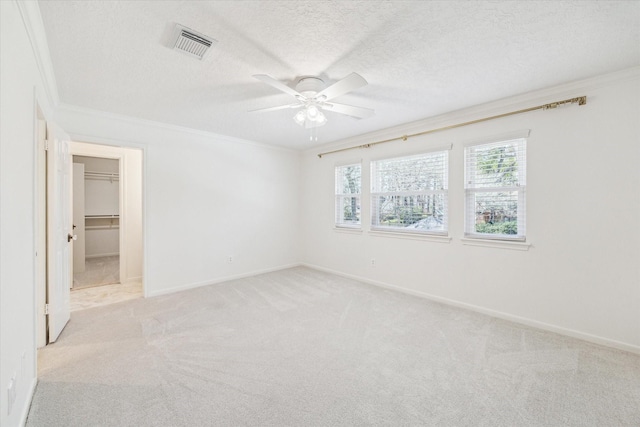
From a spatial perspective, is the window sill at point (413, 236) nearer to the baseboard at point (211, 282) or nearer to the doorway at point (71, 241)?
the baseboard at point (211, 282)

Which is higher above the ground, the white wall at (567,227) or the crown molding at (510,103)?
the crown molding at (510,103)

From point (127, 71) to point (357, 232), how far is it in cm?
370

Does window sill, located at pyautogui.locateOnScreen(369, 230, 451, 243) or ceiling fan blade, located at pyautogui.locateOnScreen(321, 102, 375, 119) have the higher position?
ceiling fan blade, located at pyautogui.locateOnScreen(321, 102, 375, 119)

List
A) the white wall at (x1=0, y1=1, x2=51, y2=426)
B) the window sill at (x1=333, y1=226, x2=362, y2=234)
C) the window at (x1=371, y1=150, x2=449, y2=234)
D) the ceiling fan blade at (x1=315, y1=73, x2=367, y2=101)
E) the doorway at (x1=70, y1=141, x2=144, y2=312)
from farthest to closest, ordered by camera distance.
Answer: the window sill at (x1=333, y1=226, x2=362, y2=234)
the doorway at (x1=70, y1=141, x2=144, y2=312)
the window at (x1=371, y1=150, x2=449, y2=234)
the ceiling fan blade at (x1=315, y1=73, x2=367, y2=101)
the white wall at (x1=0, y1=1, x2=51, y2=426)

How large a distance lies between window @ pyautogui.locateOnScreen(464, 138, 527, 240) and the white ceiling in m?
0.63

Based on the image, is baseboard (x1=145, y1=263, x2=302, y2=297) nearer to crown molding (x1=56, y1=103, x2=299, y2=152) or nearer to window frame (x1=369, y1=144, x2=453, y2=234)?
window frame (x1=369, y1=144, x2=453, y2=234)

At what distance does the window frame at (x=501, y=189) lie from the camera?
9.93ft

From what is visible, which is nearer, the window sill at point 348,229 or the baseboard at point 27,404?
the baseboard at point 27,404

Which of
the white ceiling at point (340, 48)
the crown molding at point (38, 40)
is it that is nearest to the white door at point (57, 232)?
the crown molding at point (38, 40)

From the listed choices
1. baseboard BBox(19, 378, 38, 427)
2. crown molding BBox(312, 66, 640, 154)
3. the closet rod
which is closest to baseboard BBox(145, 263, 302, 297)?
baseboard BBox(19, 378, 38, 427)

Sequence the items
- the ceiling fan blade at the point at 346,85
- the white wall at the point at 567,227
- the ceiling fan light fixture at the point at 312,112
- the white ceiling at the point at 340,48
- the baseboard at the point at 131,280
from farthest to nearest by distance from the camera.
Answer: the baseboard at the point at 131,280, the ceiling fan light fixture at the point at 312,112, the white wall at the point at 567,227, the ceiling fan blade at the point at 346,85, the white ceiling at the point at 340,48

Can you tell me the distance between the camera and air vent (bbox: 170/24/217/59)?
1.86m

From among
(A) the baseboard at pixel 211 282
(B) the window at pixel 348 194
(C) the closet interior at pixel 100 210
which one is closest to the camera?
(A) the baseboard at pixel 211 282

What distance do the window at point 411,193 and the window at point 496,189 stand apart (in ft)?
1.06
